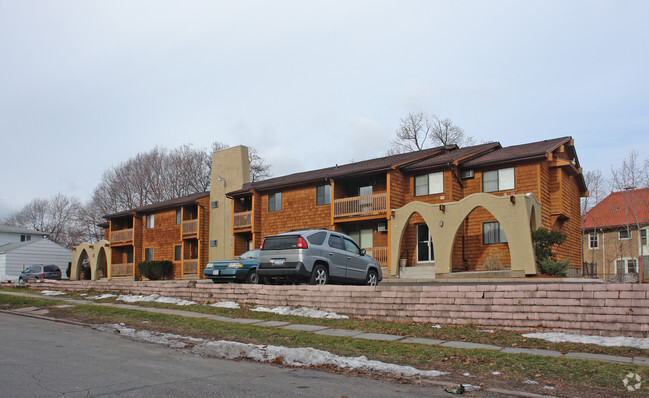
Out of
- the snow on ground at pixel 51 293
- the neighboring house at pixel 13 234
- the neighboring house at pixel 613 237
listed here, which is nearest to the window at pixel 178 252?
the snow on ground at pixel 51 293

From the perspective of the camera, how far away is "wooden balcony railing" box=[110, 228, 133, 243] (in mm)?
43094

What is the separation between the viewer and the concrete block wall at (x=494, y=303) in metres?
9.24

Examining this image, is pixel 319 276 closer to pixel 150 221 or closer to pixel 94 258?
pixel 150 221

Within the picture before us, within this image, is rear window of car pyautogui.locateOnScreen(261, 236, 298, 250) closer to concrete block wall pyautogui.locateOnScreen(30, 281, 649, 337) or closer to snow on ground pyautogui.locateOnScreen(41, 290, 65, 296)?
concrete block wall pyautogui.locateOnScreen(30, 281, 649, 337)

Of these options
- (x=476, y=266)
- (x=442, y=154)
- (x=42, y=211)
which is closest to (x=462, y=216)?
(x=476, y=266)

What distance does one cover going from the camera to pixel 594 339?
9.12 meters

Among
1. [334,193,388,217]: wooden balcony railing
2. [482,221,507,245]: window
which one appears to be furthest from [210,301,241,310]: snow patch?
[482,221,507,245]: window

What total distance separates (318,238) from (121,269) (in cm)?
3190

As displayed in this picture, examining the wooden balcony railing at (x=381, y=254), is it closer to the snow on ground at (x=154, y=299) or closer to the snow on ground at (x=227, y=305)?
the snow on ground at (x=154, y=299)

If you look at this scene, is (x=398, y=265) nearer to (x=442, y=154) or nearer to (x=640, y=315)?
(x=442, y=154)

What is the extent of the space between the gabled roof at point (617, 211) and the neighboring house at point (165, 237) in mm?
26436

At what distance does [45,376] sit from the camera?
680 centimetres

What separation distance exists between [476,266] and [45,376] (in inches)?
802

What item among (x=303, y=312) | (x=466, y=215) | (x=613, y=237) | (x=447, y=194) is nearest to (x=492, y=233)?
(x=447, y=194)
